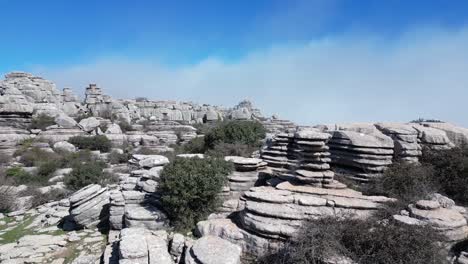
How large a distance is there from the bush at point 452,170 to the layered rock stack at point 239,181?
4.51 meters

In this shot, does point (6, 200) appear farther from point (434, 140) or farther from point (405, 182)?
point (434, 140)

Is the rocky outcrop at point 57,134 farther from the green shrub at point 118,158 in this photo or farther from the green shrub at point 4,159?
the green shrub at point 118,158

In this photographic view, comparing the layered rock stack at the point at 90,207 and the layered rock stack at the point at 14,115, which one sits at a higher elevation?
the layered rock stack at the point at 14,115

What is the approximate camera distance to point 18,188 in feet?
39.0

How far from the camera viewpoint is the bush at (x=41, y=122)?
880 inches

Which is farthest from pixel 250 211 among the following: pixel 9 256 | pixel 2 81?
pixel 2 81

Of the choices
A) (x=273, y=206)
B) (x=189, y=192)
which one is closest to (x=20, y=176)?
(x=189, y=192)

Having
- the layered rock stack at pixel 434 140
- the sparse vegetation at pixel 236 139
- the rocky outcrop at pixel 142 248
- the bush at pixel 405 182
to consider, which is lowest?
the rocky outcrop at pixel 142 248

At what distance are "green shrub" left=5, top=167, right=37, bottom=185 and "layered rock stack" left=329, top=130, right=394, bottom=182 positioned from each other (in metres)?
12.3

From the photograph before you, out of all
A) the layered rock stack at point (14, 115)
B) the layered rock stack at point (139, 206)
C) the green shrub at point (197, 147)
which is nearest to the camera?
the layered rock stack at point (139, 206)

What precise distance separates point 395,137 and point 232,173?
4651mm

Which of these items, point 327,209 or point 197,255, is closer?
point 197,255

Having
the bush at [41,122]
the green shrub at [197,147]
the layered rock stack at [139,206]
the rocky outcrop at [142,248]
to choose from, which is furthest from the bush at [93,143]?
the rocky outcrop at [142,248]

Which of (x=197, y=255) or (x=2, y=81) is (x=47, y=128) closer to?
(x=2, y=81)
